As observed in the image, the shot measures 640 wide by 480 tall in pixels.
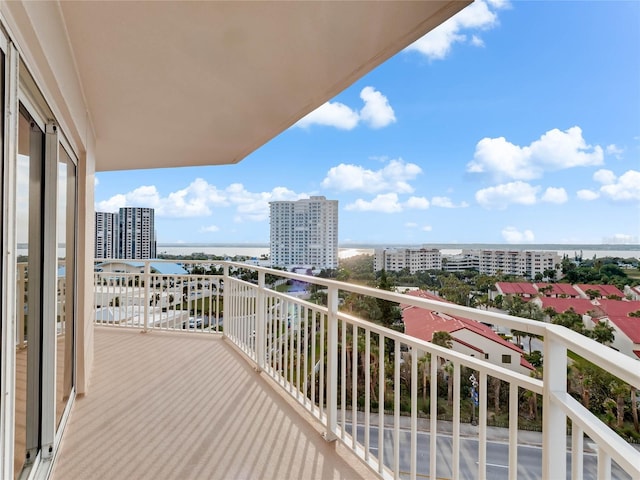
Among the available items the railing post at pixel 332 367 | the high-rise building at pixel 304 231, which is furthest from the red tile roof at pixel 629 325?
the high-rise building at pixel 304 231

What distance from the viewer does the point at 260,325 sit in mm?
3418

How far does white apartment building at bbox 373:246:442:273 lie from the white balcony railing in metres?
1.09

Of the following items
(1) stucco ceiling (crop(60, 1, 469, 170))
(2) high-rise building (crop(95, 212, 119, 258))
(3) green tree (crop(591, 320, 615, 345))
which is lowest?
(3) green tree (crop(591, 320, 615, 345))

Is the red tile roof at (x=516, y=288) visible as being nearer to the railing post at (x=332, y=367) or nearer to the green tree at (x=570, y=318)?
the green tree at (x=570, y=318)

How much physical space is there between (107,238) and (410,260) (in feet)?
15.7

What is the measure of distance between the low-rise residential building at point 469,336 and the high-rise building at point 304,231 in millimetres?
3286

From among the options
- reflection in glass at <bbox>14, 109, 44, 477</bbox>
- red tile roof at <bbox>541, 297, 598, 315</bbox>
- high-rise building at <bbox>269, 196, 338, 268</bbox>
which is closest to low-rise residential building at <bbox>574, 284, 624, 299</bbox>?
red tile roof at <bbox>541, 297, 598, 315</bbox>

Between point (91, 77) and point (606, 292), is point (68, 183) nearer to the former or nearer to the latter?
point (91, 77)

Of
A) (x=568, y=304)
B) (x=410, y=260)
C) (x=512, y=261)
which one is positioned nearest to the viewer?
(x=568, y=304)

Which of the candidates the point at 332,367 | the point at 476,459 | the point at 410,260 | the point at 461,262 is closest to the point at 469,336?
the point at 476,459

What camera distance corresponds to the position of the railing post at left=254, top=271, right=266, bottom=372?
132 inches

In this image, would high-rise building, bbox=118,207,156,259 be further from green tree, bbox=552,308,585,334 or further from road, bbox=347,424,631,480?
green tree, bbox=552,308,585,334

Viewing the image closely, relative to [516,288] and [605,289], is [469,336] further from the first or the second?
[605,289]

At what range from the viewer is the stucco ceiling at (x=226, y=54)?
1.67m
